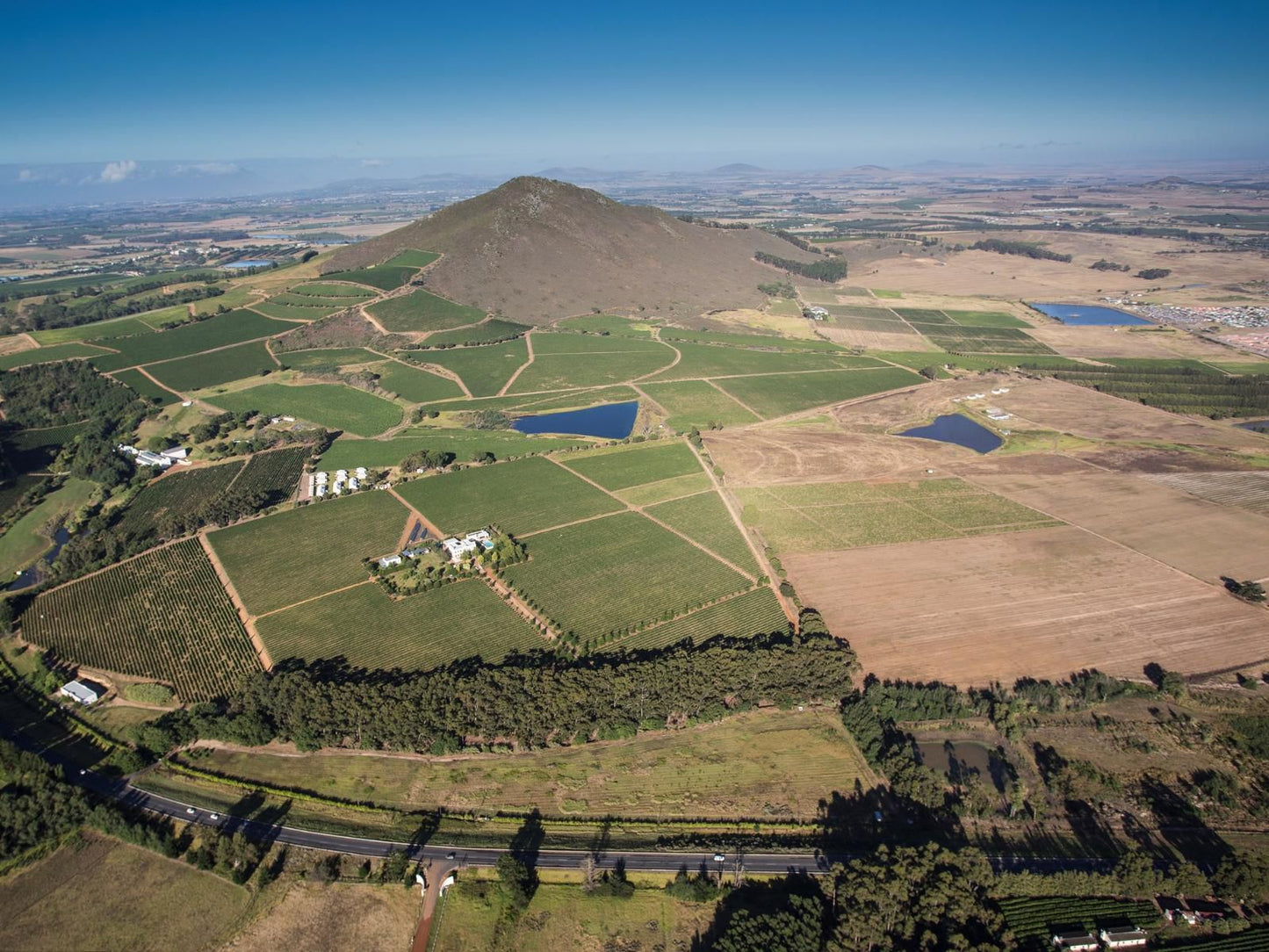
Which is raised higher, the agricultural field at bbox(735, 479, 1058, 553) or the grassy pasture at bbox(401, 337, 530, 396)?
the grassy pasture at bbox(401, 337, 530, 396)

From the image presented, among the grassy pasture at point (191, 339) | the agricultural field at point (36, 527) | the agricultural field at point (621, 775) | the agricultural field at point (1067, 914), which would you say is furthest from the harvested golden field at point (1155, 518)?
the grassy pasture at point (191, 339)

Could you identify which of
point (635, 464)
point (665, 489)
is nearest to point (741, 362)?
→ point (635, 464)

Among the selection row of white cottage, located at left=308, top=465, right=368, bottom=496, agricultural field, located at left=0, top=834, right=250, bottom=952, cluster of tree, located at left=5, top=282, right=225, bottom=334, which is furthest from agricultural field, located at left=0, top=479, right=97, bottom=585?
cluster of tree, located at left=5, top=282, right=225, bottom=334

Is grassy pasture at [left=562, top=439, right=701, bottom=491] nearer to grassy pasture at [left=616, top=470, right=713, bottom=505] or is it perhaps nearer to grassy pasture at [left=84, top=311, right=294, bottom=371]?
grassy pasture at [left=616, top=470, right=713, bottom=505]

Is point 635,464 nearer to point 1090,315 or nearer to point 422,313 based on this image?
point 422,313

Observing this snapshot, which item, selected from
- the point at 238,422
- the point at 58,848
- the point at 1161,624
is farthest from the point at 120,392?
the point at 1161,624
